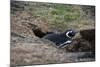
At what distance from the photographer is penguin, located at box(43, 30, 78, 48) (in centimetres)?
266

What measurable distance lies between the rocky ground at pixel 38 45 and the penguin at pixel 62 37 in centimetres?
5

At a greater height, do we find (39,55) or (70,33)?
(70,33)

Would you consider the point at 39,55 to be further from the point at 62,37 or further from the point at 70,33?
the point at 70,33

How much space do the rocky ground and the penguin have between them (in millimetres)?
55

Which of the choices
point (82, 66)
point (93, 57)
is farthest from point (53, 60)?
point (93, 57)

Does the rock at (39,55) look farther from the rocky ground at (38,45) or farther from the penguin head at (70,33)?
the penguin head at (70,33)

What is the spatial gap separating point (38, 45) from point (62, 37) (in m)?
0.37

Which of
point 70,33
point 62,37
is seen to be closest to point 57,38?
point 62,37

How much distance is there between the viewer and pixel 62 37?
8.91 feet

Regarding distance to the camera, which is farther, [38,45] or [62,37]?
[62,37]

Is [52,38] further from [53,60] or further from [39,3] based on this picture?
[39,3]

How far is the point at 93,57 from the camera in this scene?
290 centimetres

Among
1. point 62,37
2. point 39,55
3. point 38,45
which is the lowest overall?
point 39,55

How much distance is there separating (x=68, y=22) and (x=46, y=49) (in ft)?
1.66
